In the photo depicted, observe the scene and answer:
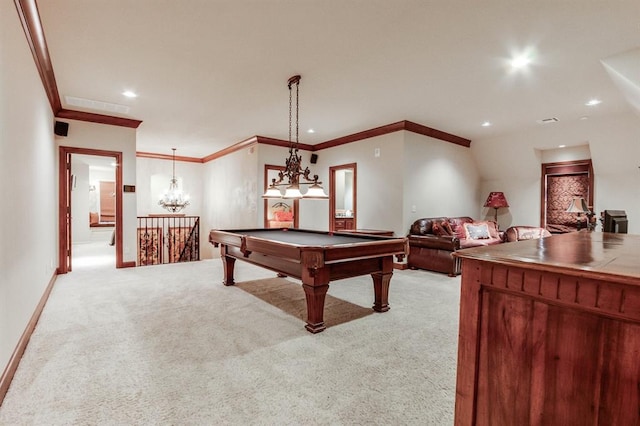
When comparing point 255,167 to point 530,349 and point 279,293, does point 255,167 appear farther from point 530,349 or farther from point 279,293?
point 530,349

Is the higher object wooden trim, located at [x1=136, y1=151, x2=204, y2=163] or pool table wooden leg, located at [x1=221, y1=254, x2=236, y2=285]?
wooden trim, located at [x1=136, y1=151, x2=204, y2=163]

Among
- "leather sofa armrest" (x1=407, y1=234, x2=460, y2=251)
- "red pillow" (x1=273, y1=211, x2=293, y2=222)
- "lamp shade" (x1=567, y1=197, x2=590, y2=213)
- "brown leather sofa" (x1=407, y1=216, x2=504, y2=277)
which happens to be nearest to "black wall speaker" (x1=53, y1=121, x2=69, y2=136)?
"red pillow" (x1=273, y1=211, x2=293, y2=222)

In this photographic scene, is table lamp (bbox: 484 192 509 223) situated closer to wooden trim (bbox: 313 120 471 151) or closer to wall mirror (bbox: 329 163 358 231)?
wooden trim (bbox: 313 120 471 151)

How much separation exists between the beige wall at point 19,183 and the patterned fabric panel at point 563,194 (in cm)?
832

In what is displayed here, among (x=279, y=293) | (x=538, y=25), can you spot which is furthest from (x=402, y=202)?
(x=538, y=25)

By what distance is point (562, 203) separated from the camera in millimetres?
6453

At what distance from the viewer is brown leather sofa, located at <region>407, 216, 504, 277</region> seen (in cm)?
507

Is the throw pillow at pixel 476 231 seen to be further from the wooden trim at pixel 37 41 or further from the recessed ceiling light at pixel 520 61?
the wooden trim at pixel 37 41

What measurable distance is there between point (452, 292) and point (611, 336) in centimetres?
336

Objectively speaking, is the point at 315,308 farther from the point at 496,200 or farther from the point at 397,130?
the point at 496,200

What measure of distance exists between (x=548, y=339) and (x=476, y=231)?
5296 mm

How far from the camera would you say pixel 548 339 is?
1030 millimetres

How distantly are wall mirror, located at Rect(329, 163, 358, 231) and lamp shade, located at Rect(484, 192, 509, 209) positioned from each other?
10.2ft

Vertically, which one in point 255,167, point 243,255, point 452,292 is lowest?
point 452,292
